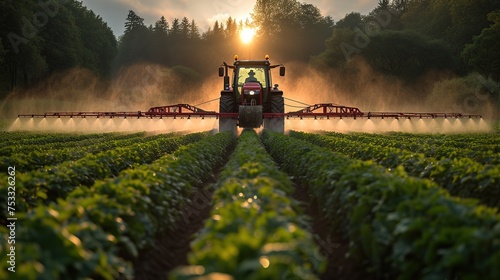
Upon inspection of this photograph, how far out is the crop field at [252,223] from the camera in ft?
11.5

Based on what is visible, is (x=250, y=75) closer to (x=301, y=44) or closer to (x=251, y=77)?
(x=251, y=77)

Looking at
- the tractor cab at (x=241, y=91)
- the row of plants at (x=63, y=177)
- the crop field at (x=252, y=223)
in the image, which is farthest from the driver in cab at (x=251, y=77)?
the crop field at (x=252, y=223)

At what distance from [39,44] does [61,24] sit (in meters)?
8.19

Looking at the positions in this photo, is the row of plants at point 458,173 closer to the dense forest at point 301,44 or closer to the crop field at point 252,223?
the crop field at point 252,223

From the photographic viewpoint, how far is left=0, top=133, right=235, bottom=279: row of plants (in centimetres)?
354

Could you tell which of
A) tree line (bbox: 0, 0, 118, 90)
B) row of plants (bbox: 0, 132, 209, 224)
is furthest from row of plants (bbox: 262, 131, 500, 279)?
tree line (bbox: 0, 0, 118, 90)

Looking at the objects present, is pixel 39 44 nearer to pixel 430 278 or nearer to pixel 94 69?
pixel 94 69

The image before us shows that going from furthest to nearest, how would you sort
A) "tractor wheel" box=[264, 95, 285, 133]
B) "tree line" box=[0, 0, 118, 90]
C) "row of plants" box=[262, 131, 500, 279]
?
"tree line" box=[0, 0, 118, 90] → "tractor wheel" box=[264, 95, 285, 133] → "row of plants" box=[262, 131, 500, 279]

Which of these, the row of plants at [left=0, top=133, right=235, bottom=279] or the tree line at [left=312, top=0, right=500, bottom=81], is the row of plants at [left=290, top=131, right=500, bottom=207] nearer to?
the row of plants at [left=0, top=133, right=235, bottom=279]

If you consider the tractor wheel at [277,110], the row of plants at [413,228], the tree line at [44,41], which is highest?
the tree line at [44,41]

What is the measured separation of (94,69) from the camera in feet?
251

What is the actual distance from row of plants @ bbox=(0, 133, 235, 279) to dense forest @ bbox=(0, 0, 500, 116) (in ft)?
129

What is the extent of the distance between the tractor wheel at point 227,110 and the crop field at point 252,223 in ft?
43.6

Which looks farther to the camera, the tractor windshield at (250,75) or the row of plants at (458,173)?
the tractor windshield at (250,75)
